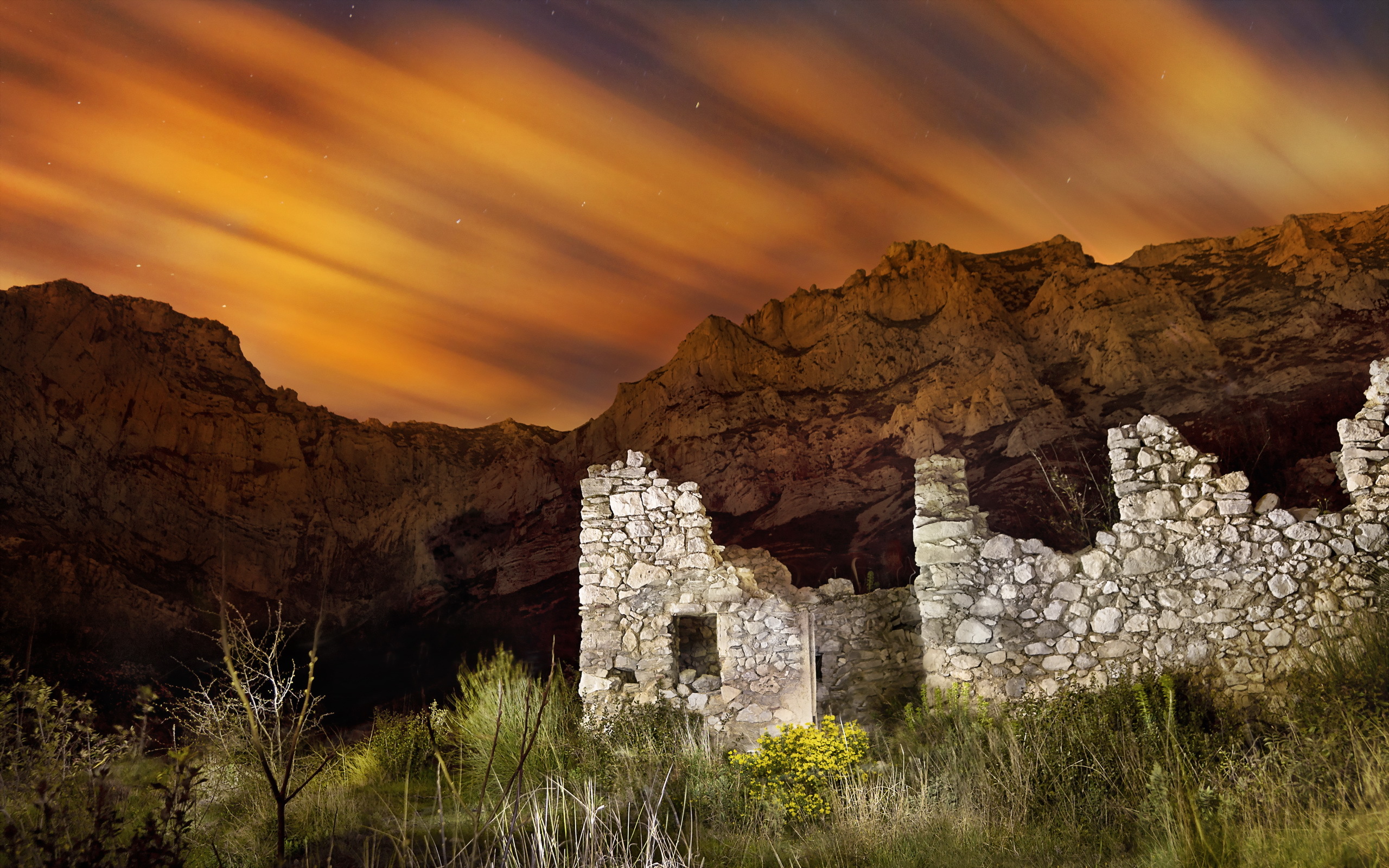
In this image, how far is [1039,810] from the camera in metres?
6.74

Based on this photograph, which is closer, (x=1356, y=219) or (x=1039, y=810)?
(x=1039, y=810)

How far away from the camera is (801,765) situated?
788 cm

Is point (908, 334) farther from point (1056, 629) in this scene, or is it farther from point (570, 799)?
point (570, 799)

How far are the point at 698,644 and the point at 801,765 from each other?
3692 mm

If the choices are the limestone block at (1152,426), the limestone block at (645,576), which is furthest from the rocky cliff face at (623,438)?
the limestone block at (645,576)

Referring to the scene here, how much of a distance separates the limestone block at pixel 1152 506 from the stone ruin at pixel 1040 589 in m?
0.02

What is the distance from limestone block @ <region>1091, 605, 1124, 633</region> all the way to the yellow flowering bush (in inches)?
110

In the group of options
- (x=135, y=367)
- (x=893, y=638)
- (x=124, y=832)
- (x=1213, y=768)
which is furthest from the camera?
(x=135, y=367)

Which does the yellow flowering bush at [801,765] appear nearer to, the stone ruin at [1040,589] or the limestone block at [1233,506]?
the stone ruin at [1040,589]

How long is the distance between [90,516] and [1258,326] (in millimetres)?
43247

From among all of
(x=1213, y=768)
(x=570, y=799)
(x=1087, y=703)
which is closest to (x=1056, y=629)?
(x=1087, y=703)

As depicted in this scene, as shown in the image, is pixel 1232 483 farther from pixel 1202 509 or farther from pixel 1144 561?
pixel 1144 561

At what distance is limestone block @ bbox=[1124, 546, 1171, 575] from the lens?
28.3 feet

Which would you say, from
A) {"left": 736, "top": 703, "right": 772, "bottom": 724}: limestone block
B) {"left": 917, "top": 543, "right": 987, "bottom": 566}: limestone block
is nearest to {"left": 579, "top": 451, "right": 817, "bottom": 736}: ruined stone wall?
{"left": 736, "top": 703, "right": 772, "bottom": 724}: limestone block
